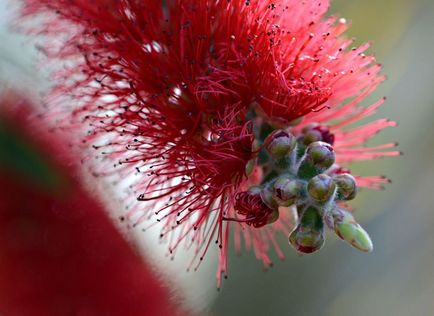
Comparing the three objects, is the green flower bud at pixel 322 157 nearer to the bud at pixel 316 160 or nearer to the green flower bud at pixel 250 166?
the bud at pixel 316 160

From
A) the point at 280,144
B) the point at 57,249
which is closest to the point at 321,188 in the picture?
the point at 280,144

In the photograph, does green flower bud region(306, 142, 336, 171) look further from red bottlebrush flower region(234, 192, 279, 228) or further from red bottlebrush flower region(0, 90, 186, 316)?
red bottlebrush flower region(0, 90, 186, 316)

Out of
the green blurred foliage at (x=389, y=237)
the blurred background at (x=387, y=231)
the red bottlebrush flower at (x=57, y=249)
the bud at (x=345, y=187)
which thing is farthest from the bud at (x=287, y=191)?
the green blurred foliage at (x=389, y=237)

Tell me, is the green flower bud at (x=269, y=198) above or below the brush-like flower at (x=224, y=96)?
below

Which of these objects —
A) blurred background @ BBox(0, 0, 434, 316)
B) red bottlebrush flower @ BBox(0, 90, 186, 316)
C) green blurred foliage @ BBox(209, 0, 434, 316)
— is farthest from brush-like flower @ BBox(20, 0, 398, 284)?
green blurred foliage @ BBox(209, 0, 434, 316)

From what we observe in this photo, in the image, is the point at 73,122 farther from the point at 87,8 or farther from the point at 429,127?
the point at 429,127

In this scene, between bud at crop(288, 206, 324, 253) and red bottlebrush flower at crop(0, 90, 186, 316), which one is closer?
bud at crop(288, 206, 324, 253)

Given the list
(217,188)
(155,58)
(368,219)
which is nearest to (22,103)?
(155,58)
